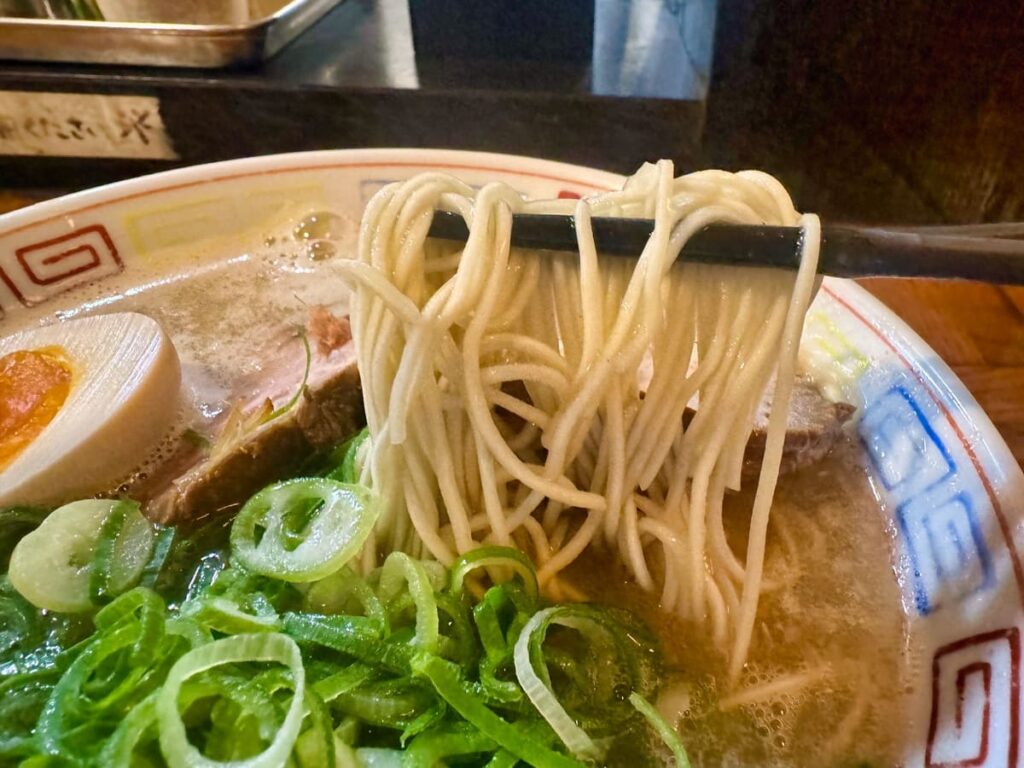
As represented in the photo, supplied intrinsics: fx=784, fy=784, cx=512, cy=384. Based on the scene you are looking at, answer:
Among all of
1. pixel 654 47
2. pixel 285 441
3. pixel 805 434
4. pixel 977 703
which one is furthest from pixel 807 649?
pixel 654 47

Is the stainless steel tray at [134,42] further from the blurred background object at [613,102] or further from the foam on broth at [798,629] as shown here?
the foam on broth at [798,629]

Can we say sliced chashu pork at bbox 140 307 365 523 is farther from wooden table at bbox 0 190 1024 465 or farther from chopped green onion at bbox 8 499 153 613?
wooden table at bbox 0 190 1024 465

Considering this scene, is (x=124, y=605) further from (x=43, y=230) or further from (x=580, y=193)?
(x=580, y=193)

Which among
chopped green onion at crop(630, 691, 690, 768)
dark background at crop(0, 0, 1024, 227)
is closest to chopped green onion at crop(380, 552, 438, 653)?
chopped green onion at crop(630, 691, 690, 768)

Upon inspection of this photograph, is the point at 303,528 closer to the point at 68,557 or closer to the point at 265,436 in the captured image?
the point at 265,436

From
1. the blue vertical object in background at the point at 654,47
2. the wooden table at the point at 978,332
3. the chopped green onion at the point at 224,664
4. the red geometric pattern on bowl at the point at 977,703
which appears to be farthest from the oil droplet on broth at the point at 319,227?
the red geometric pattern on bowl at the point at 977,703

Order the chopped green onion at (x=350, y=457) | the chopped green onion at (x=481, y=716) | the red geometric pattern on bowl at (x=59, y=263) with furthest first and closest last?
the red geometric pattern on bowl at (x=59, y=263) → the chopped green onion at (x=350, y=457) → the chopped green onion at (x=481, y=716)
